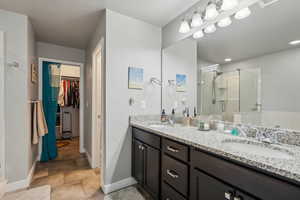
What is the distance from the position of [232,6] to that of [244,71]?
62cm

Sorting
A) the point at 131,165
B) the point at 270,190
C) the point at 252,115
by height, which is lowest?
the point at 131,165

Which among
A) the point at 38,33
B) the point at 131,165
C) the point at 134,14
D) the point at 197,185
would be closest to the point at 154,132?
the point at 197,185

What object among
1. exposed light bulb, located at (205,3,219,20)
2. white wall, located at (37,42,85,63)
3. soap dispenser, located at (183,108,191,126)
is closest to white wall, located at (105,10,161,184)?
soap dispenser, located at (183,108,191,126)

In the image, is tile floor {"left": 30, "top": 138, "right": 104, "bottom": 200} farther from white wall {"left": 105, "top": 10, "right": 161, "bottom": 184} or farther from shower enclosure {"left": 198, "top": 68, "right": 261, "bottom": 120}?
shower enclosure {"left": 198, "top": 68, "right": 261, "bottom": 120}

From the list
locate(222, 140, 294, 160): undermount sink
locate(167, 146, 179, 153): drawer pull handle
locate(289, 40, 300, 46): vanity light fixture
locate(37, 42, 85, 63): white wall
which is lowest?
locate(167, 146, 179, 153): drawer pull handle

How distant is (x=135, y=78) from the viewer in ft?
6.80

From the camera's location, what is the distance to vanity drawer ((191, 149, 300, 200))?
652 mm

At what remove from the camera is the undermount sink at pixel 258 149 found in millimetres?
954

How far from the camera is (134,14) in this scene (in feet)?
6.50

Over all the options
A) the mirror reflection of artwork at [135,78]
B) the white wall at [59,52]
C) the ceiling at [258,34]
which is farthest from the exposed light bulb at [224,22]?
the white wall at [59,52]

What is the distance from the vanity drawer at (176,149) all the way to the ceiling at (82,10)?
5.27 feet

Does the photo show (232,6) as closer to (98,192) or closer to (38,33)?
(98,192)

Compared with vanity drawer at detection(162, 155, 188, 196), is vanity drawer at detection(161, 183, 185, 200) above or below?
below

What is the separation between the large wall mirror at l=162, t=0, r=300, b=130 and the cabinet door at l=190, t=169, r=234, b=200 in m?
0.74
